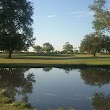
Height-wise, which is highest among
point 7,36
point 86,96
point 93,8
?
point 93,8

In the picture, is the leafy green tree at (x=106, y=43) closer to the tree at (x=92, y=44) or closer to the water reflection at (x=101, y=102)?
the tree at (x=92, y=44)

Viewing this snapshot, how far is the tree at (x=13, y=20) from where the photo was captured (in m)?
46.2

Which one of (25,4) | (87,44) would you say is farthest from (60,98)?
(87,44)

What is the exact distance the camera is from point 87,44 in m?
141

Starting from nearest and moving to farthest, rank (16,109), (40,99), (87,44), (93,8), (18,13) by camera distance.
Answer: (16,109), (40,99), (93,8), (18,13), (87,44)

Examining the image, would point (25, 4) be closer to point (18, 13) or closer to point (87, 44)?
point (18, 13)

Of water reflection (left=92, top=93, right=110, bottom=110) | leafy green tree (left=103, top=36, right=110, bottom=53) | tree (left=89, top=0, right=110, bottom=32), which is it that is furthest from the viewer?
leafy green tree (left=103, top=36, right=110, bottom=53)

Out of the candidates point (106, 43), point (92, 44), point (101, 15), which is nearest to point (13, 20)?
point (101, 15)

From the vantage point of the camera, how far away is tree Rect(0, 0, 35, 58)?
46156mm

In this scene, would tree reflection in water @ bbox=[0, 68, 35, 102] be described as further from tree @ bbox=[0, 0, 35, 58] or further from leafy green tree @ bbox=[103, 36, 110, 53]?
leafy green tree @ bbox=[103, 36, 110, 53]

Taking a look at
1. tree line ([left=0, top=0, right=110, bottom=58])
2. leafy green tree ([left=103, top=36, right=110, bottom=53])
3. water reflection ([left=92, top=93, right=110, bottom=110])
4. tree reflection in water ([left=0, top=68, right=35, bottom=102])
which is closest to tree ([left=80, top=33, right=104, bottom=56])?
leafy green tree ([left=103, top=36, right=110, bottom=53])

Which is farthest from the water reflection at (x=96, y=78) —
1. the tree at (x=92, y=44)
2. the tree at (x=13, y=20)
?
the tree at (x=92, y=44)

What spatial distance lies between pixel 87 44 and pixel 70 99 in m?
123

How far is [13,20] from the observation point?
48.0 m
